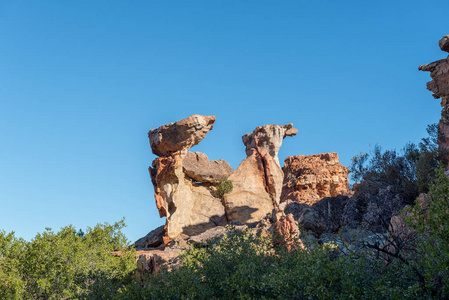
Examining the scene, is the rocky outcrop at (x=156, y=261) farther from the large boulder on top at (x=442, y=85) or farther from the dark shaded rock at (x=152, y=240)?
the large boulder on top at (x=442, y=85)

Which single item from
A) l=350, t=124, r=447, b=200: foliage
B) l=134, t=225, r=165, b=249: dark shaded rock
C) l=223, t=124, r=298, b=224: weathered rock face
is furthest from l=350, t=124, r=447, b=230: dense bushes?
l=134, t=225, r=165, b=249: dark shaded rock

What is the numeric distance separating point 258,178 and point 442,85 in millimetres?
19077

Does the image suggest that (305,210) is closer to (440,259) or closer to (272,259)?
(272,259)

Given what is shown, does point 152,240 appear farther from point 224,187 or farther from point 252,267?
point 252,267

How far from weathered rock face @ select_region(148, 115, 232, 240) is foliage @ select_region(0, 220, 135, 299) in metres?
11.3

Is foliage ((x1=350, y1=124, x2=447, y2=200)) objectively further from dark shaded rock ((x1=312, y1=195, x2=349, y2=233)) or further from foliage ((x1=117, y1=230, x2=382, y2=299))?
foliage ((x1=117, y1=230, x2=382, y2=299))

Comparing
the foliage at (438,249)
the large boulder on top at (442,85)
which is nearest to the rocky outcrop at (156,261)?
the foliage at (438,249)

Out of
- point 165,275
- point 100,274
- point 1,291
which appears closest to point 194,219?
point 100,274

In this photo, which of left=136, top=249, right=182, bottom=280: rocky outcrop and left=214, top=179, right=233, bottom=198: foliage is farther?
left=214, top=179, right=233, bottom=198: foliage

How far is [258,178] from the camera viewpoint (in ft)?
137

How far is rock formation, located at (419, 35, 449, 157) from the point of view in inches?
1038

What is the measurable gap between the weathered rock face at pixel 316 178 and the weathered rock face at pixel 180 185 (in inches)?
436

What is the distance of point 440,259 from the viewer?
9.62 m

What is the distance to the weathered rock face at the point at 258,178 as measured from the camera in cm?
3912
